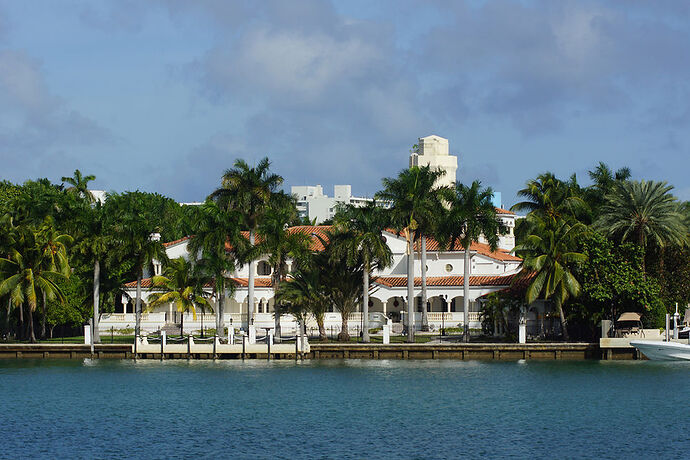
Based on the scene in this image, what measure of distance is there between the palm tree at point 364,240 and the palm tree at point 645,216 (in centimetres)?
1757

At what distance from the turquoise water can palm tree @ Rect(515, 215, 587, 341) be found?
6273mm

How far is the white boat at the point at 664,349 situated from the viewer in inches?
3009

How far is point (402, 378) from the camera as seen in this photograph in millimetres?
70812

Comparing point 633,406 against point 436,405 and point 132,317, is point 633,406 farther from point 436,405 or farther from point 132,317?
point 132,317

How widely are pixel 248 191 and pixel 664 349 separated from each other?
118 ft

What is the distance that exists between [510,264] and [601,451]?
60.7m

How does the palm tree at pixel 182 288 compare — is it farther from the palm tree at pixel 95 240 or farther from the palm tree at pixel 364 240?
the palm tree at pixel 364 240

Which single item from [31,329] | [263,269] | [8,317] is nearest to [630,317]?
[263,269]

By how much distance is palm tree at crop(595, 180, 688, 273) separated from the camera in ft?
272

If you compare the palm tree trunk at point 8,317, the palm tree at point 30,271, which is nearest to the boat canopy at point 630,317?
the palm tree at point 30,271

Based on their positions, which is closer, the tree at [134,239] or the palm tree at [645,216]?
the palm tree at [645,216]

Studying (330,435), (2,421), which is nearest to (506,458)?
(330,435)

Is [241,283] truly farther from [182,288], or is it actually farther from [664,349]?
[664,349]

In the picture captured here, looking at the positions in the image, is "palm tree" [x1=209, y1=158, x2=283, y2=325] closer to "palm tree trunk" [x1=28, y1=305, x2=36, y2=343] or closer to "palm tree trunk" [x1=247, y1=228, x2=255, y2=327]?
"palm tree trunk" [x1=247, y1=228, x2=255, y2=327]
